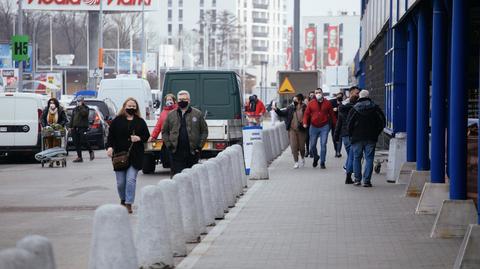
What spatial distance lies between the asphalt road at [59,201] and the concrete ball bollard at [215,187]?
1180mm

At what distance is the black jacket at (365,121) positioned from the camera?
19.7 meters

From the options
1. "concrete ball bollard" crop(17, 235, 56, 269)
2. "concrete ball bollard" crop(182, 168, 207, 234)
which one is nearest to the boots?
"concrete ball bollard" crop(182, 168, 207, 234)

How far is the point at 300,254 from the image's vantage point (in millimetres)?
11227

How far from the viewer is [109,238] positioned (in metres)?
8.17

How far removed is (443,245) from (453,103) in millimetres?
1482

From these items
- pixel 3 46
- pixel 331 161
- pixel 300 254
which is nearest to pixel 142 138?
pixel 300 254

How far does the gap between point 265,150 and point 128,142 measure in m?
12.3

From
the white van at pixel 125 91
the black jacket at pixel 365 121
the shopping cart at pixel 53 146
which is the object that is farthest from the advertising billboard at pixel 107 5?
the black jacket at pixel 365 121

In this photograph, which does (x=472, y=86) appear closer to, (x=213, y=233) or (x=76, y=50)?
A: (x=213, y=233)

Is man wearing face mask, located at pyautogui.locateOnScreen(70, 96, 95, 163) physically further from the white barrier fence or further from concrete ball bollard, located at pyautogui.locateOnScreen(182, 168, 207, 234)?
concrete ball bollard, located at pyautogui.locateOnScreen(182, 168, 207, 234)

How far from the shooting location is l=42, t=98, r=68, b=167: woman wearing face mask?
28.5 metres

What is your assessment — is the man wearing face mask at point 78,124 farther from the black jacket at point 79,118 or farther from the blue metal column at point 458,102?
the blue metal column at point 458,102

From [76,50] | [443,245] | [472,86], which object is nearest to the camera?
[443,245]

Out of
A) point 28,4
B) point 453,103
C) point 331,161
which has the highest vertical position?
point 28,4
